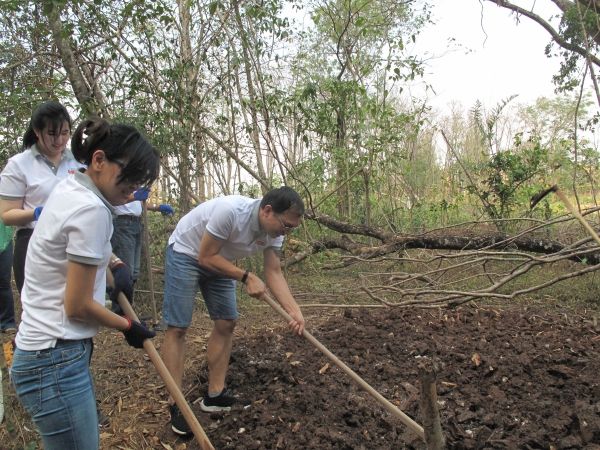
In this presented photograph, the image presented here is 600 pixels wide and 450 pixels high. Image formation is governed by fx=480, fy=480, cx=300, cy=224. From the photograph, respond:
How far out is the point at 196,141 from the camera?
16.1 ft

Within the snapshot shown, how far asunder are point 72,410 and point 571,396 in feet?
8.08

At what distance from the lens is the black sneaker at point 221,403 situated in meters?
2.76

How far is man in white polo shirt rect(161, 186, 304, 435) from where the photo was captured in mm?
2350

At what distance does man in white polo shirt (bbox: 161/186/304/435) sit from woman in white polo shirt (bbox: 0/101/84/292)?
0.75 m

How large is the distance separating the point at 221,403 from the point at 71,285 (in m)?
1.77

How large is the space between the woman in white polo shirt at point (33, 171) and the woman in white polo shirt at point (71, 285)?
51.0 inches

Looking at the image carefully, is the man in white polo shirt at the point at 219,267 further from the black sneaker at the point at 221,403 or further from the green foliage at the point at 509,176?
the green foliage at the point at 509,176

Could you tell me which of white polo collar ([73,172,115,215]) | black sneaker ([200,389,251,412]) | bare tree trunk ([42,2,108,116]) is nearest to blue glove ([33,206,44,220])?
white polo collar ([73,172,115,215])

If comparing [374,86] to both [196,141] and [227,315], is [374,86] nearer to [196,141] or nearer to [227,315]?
[196,141]

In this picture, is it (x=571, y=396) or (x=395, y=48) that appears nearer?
(x=571, y=396)

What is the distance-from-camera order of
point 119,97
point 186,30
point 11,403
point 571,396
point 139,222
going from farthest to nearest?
point 186,30
point 119,97
point 139,222
point 11,403
point 571,396

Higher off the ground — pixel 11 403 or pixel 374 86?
pixel 374 86

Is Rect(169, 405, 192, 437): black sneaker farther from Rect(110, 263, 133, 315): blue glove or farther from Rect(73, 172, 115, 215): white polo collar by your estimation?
Rect(73, 172, 115, 215): white polo collar

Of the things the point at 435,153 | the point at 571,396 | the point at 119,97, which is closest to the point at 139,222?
the point at 119,97
